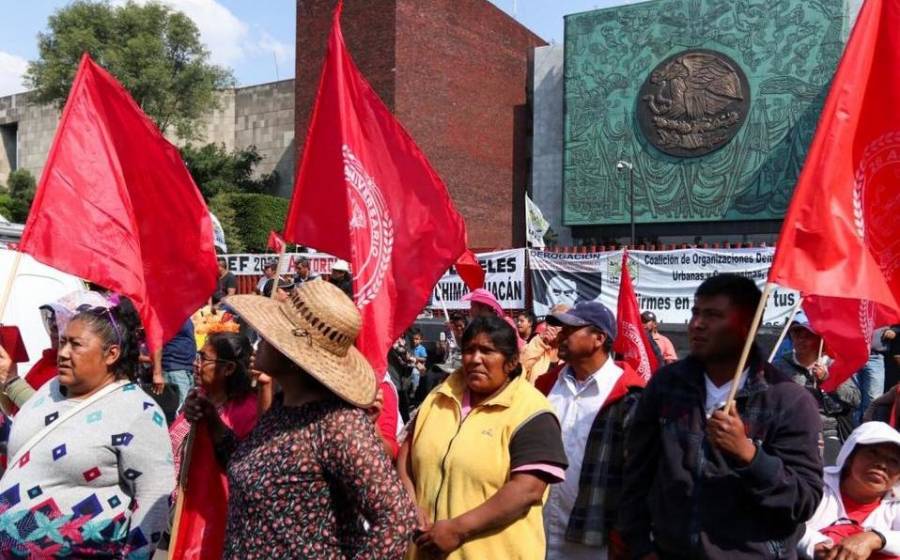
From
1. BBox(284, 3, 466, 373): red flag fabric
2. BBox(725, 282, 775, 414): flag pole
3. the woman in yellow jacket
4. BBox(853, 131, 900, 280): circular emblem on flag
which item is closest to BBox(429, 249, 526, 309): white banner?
BBox(284, 3, 466, 373): red flag fabric

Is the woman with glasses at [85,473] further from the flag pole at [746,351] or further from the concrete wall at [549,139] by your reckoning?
the concrete wall at [549,139]

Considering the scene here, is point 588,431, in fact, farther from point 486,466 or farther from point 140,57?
point 140,57

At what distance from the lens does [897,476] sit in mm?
3254

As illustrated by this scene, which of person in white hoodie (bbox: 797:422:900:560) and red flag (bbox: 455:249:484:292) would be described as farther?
red flag (bbox: 455:249:484:292)

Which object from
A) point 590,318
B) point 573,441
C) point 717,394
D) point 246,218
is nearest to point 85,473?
point 573,441

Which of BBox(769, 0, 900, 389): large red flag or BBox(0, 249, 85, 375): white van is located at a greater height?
BBox(769, 0, 900, 389): large red flag

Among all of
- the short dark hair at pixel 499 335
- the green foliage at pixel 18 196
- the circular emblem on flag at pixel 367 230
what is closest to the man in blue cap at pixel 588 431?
the short dark hair at pixel 499 335

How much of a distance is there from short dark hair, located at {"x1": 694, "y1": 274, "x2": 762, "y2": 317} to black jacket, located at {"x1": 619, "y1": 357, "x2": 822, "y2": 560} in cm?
18

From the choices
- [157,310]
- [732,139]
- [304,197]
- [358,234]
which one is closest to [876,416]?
[358,234]

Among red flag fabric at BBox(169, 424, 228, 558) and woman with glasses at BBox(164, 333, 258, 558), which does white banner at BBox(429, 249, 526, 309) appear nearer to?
woman with glasses at BBox(164, 333, 258, 558)

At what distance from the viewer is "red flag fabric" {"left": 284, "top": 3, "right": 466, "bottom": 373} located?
4.46m

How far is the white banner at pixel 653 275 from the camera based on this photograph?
1334 cm

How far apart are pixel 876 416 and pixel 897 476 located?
0.88 meters

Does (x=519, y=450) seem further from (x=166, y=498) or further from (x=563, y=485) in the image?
(x=166, y=498)
